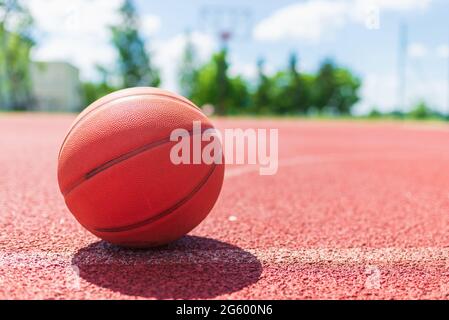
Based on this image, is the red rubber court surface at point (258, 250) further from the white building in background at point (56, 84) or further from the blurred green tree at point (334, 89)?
the blurred green tree at point (334, 89)

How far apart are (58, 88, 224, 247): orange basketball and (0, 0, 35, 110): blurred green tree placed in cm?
4285

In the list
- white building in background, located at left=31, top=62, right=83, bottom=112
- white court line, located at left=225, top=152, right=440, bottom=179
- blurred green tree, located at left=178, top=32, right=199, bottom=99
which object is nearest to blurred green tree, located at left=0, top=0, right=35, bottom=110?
white building in background, located at left=31, top=62, right=83, bottom=112

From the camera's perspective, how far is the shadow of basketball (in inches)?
99.0

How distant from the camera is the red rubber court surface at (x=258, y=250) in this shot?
2.56 metres

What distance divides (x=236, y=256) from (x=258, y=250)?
236 millimetres

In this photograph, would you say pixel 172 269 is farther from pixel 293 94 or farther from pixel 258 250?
pixel 293 94

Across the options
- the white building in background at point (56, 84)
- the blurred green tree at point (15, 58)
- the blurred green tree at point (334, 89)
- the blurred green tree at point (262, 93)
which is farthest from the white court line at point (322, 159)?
the blurred green tree at point (334, 89)

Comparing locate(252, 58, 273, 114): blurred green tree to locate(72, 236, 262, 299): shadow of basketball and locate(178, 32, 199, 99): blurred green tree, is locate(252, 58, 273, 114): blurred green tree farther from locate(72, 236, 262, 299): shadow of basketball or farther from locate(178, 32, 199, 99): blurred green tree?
locate(72, 236, 262, 299): shadow of basketball

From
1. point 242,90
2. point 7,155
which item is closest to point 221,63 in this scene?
point 242,90

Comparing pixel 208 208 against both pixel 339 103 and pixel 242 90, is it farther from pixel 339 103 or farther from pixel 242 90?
pixel 339 103

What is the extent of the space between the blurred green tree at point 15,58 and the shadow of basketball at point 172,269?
4311 centimetres

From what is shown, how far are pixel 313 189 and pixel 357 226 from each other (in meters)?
1.83

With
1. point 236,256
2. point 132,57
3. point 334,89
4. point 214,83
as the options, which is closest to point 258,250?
point 236,256

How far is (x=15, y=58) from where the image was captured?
48375 mm
